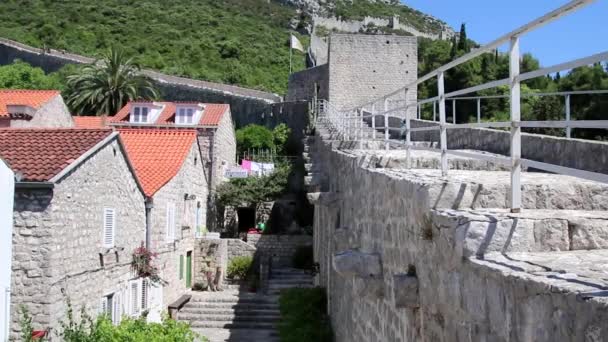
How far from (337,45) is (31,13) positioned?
58684 millimetres

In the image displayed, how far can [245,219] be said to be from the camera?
33.4m

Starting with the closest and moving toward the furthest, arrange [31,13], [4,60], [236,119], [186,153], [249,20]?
1. [186,153]
2. [236,119]
3. [4,60]
4. [31,13]
5. [249,20]

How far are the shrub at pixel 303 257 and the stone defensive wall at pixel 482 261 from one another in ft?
64.2

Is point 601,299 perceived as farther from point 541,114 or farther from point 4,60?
point 4,60

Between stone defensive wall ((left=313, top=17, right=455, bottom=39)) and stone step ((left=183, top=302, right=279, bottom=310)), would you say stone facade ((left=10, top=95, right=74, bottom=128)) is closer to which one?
stone step ((left=183, top=302, right=279, bottom=310))

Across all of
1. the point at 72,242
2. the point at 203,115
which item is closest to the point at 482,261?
the point at 72,242

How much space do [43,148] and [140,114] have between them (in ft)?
62.6

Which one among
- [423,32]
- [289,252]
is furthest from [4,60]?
[423,32]

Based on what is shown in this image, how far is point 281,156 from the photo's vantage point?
38031 mm

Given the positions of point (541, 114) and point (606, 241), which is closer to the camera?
point (606, 241)

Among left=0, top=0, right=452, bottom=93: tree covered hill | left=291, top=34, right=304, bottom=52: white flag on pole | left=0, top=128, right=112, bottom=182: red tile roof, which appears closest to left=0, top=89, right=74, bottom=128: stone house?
left=0, top=128, right=112, bottom=182: red tile roof

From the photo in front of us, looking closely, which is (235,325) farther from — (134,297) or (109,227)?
(109,227)

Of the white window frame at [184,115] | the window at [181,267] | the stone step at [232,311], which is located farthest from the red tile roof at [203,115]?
the stone step at [232,311]

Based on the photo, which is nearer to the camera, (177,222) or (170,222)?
(170,222)
